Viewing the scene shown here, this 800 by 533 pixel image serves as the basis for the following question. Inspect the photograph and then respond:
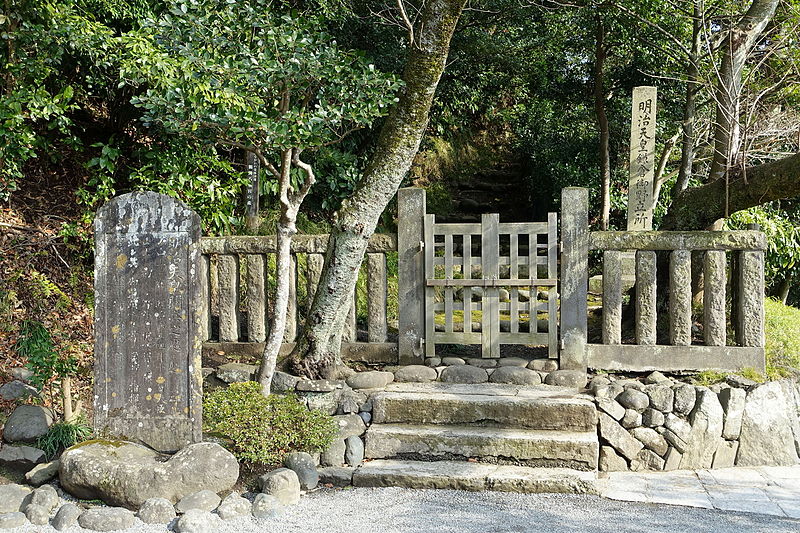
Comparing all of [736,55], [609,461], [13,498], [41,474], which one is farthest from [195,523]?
[736,55]

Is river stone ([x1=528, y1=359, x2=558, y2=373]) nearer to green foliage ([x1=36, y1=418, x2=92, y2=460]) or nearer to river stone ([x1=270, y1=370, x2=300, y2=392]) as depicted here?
river stone ([x1=270, y1=370, x2=300, y2=392])

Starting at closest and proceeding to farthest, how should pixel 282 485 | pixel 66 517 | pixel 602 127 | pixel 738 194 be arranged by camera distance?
pixel 66 517 → pixel 282 485 → pixel 738 194 → pixel 602 127

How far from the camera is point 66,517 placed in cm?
459

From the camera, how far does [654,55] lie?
11.6 meters

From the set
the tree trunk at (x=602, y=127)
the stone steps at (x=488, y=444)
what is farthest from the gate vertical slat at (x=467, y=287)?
the tree trunk at (x=602, y=127)

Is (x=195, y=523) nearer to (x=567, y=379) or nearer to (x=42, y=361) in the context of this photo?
(x=42, y=361)

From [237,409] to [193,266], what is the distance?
1159mm

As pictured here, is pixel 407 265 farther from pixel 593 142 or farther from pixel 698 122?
pixel 593 142

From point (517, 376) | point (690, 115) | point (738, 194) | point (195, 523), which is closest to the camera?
point (195, 523)

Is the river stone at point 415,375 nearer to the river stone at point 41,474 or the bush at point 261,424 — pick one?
the bush at point 261,424

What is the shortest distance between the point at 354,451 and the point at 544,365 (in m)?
2.05

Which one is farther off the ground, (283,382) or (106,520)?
(283,382)

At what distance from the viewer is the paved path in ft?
16.7

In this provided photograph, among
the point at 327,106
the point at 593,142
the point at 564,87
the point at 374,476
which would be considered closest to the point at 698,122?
the point at 593,142
